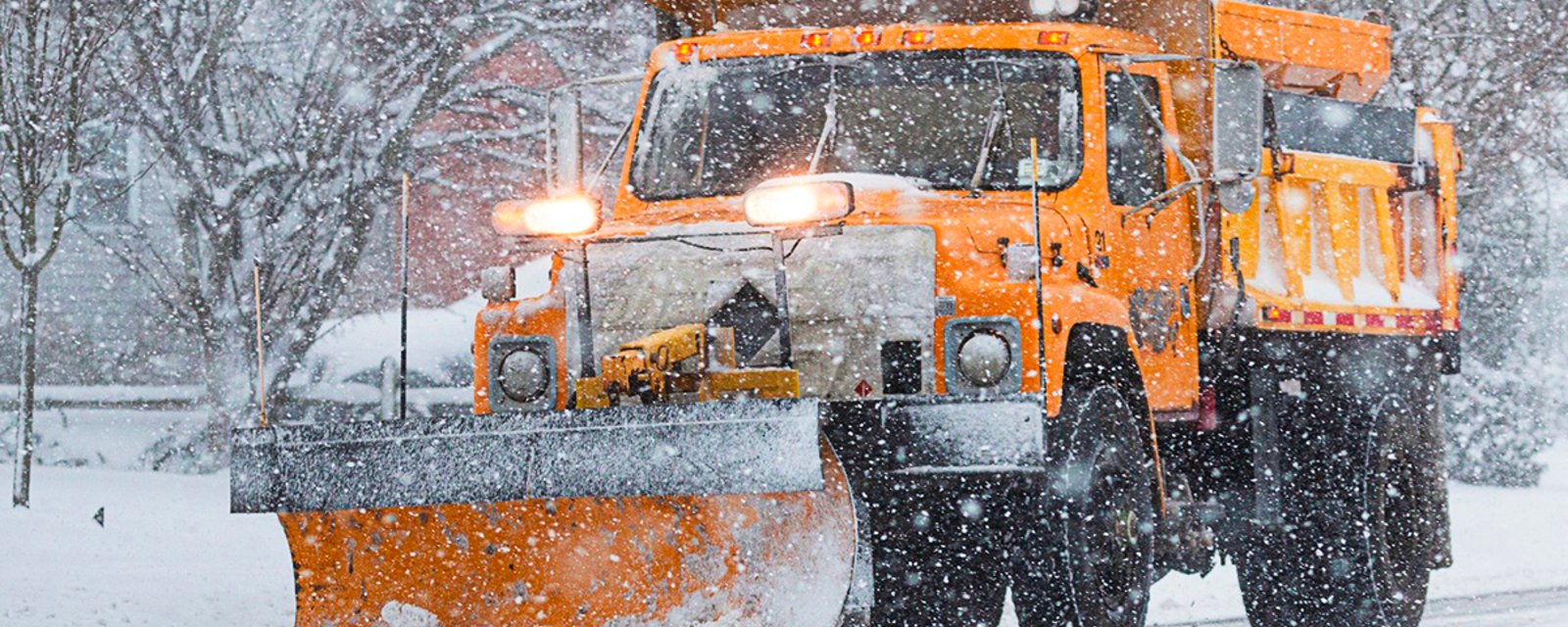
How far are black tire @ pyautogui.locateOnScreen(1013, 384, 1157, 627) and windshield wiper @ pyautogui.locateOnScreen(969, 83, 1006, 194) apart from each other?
88 cm

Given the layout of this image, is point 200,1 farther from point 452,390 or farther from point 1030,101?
point 1030,101

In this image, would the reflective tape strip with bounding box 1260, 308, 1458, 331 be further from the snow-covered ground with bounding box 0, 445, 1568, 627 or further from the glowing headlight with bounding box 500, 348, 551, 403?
the glowing headlight with bounding box 500, 348, 551, 403

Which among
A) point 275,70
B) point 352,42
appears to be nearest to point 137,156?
point 275,70

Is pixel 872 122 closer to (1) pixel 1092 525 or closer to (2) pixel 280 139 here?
(1) pixel 1092 525

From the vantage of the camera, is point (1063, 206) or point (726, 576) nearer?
point (726, 576)

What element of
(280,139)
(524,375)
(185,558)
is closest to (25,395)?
(280,139)

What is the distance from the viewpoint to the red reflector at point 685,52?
8.38m

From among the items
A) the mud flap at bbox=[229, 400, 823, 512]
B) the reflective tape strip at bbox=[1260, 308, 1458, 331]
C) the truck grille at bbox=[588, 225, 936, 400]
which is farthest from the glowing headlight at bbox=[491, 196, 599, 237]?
the reflective tape strip at bbox=[1260, 308, 1458, 331]

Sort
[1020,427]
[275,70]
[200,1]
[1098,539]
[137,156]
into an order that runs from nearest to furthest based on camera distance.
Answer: [1020,427] → [1098,539] → [200,1] → [275,70] → [137,156]

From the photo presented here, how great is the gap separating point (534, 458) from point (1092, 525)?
1.94 m

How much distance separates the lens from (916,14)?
836 centimetres

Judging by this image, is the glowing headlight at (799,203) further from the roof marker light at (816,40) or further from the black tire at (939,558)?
the roof marker light at (816,40)

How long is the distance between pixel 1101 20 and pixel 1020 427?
2803 mm

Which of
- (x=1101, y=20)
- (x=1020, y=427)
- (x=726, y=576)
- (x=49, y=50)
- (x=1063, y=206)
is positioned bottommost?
(x=726, y=576)
